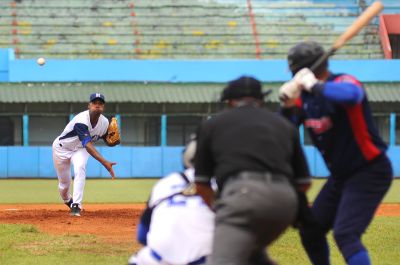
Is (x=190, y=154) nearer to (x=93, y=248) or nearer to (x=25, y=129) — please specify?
(x=93, y=248)

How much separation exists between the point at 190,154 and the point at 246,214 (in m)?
0.75

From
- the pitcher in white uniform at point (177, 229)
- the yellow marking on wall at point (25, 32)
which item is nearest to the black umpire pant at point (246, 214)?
the pitcher in white uniform at point (177, 229)

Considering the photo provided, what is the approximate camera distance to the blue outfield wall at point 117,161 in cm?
3170

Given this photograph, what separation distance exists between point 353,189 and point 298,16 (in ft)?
118

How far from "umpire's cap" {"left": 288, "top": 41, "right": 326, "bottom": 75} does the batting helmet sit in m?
1.44

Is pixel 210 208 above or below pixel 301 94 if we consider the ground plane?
below

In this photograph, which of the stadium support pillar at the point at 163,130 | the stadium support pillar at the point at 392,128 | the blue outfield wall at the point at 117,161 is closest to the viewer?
the blue outfield wall at the point at 117,161

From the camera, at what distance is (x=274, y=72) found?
117 feet

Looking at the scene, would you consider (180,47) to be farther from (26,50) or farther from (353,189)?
(353,189)

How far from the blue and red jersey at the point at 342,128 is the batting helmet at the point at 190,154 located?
1133 mm

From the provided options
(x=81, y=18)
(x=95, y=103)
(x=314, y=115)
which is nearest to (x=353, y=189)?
(x=314, y=115)

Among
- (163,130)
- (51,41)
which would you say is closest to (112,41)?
(51,41)

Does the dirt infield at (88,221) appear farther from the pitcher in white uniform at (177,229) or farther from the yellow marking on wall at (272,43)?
the yellow marking on wall at (272,43)

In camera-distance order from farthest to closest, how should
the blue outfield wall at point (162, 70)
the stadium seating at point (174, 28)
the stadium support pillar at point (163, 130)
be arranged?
the stadium seating at point (174, 28), the blue outfield wall at point (162, 70), the stadium support pillar at point (163, 130)
